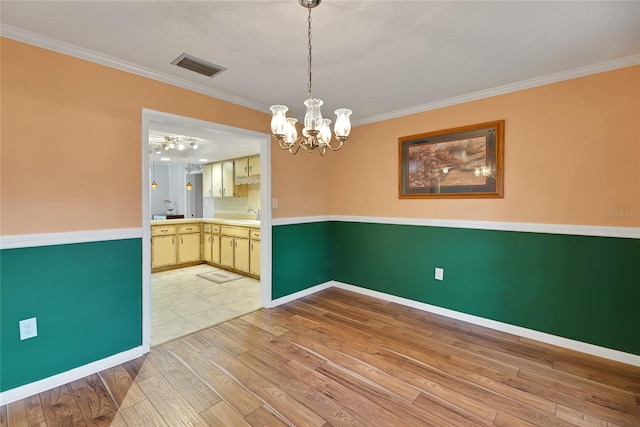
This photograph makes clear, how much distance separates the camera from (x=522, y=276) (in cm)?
276

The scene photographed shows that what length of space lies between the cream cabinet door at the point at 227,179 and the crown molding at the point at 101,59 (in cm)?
303

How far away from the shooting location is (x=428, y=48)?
2.08m

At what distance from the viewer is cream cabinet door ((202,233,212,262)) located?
5.58 meters

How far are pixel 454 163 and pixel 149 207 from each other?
10.1 ft

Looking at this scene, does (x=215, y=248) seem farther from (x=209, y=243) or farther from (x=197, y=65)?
(x=197, y=65)

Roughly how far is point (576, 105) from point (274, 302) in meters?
3.59

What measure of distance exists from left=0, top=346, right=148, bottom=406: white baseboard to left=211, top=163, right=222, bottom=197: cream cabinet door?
165 inches

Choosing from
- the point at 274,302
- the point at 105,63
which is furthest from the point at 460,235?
the point at 105,63

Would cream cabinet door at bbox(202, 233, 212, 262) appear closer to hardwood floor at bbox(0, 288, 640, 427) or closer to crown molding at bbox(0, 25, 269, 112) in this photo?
hardwood floor at bbox(0, 288, 640, 427)

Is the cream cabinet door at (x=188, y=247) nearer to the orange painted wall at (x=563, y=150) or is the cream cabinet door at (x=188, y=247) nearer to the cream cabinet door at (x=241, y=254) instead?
the cream cabinet door at (x=241, y=254)

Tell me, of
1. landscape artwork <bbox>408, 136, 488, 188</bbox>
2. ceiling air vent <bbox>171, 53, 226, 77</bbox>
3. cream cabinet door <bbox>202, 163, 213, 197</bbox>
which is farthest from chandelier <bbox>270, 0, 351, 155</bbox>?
cream cabinet door <bbox>202, 163, 213, 197</bbox>

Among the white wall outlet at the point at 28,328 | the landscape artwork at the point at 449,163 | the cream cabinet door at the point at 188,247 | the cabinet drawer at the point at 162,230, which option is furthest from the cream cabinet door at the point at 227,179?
the white wall outlet at the point at 28,328

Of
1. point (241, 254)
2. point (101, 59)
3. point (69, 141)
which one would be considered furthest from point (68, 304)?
point (241, 254)

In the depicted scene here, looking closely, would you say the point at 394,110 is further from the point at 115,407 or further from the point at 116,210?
the point at 115,407
